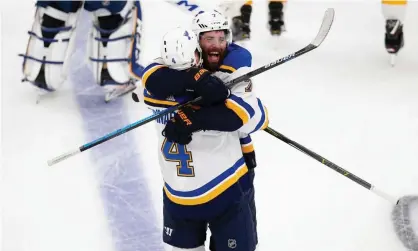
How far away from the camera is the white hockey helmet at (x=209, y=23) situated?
2.12 meters

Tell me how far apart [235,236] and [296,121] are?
1.69 meters

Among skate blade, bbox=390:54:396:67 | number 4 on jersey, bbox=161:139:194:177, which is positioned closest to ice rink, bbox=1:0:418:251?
skate blade, bbox=390:54:396:67

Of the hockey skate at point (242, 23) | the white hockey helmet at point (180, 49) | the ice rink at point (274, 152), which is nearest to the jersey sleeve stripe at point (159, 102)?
the white hockey helmet at point (180, 49)

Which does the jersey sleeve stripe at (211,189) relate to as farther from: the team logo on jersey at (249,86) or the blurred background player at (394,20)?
the blurred background player at (394,20)

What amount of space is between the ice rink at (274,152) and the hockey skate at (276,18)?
0.13 metres

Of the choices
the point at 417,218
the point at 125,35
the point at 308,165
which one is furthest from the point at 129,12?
the point at 417,218

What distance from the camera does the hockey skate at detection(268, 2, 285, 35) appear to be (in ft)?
14.6

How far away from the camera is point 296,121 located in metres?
3.82

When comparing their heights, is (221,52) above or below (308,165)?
above

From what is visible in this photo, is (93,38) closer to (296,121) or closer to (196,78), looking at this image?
(296,121)

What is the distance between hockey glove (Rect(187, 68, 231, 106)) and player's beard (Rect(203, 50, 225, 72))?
0.30 ft

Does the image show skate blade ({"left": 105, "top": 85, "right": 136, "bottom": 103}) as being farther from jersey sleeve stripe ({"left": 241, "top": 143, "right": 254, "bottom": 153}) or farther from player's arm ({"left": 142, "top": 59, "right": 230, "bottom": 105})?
player's arm ({"left": 142, "top": 59, "right": 230, "bottom": 105})

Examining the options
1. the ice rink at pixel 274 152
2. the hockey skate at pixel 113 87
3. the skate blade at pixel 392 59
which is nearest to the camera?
the ice rink at pixel 274 152

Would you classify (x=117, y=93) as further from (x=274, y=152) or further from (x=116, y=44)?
(x=274, y=152)
